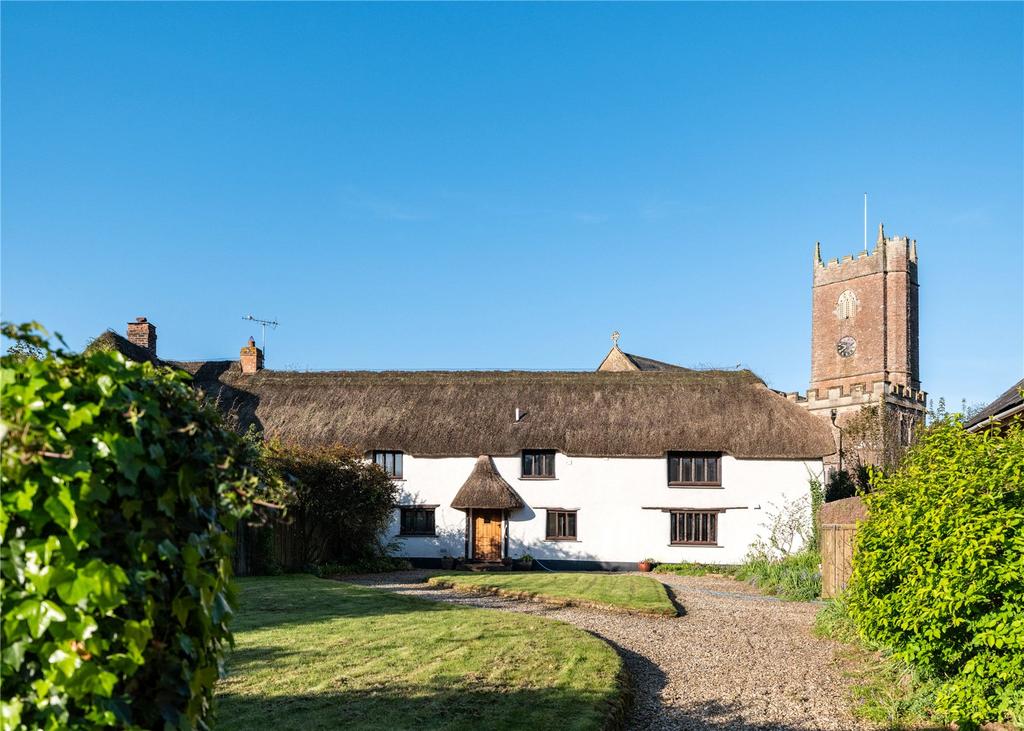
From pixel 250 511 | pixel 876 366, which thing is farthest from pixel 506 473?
pixel 876 366

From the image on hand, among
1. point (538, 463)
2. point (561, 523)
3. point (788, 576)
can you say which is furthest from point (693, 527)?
point (788, 576)

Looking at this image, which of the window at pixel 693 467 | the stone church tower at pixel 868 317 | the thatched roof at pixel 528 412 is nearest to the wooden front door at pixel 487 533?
the thatched roof at pixel 528 412

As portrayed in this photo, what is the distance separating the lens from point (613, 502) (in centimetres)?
3070

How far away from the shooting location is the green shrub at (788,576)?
20953mm

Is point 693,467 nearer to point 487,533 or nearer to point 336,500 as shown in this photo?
point 487,533

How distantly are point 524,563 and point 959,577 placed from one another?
72.5ft

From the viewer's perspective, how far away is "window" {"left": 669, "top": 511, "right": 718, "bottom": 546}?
30.4 m

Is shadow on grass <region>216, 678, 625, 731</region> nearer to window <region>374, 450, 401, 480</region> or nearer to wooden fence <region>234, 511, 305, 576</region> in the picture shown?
wooden fence <region>234, 511, 305, 576</region>

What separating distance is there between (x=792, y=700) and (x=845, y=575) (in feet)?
29.1

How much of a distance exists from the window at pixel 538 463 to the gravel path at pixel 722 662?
1066 centimetres

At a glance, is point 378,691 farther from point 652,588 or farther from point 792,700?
point 652,588

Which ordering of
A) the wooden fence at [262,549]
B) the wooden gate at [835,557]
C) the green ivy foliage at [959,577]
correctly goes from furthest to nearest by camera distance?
the wooden fence at [262,549] → the wooden gate at [835,557] → the green ivy foliage at [959,577]

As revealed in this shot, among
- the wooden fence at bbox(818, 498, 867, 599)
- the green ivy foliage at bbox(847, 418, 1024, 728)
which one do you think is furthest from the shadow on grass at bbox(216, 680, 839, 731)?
the wooden fence at bbox(818, 498, 867, 599)

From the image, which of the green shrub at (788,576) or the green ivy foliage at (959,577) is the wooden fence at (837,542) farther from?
the green ivy foliage at (959,577)
